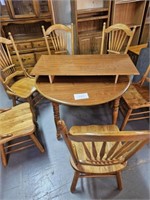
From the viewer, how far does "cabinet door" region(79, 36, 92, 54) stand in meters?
2.53

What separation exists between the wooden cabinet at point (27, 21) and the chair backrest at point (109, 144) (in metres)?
1.82

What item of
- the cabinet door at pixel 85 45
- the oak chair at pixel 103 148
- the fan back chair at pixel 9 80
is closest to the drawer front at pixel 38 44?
the fan back chair at pixel 9 80

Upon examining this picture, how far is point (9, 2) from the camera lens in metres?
1.98

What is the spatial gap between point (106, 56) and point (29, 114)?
1.07 meters

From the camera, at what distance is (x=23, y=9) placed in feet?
7.06

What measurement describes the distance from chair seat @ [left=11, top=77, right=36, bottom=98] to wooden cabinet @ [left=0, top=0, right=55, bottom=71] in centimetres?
58

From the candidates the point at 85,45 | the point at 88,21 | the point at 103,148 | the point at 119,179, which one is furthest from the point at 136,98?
the point at 88,21

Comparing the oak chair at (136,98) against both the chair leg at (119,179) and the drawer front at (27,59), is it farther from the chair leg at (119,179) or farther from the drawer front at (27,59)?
the drawer front at (27,59)

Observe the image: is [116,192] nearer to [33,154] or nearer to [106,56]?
[33,154]

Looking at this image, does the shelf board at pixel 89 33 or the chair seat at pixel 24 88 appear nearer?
A: the chair seat at pixel 24 88

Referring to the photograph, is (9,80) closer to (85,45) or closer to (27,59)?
(27,59)

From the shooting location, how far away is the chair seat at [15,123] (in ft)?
4.49

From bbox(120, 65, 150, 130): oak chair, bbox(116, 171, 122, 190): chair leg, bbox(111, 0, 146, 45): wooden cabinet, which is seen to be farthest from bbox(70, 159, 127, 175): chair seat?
bbox(111, 0, 146, 45): wooden cabinet

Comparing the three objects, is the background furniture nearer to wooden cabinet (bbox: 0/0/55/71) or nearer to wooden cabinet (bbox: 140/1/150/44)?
wooden cabinet (bbox: 0/0/55/71)
